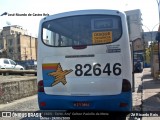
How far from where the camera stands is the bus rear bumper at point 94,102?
7.00 m

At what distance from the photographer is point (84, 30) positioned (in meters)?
7.39

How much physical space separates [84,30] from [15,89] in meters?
6.67

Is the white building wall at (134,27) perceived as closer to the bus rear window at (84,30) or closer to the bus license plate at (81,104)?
the bus rear window at (84,30)

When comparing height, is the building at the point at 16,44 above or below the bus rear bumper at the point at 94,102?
above

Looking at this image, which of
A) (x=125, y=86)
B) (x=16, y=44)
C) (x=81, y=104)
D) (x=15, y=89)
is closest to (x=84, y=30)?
(x=125, y=86)

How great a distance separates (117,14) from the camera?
7223 mm

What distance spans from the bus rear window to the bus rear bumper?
1.26m

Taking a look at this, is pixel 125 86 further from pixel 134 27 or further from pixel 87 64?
pixel 134 27

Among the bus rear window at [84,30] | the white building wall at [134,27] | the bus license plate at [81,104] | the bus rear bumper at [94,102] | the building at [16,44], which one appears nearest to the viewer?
the bus rear bumper at [94,102]

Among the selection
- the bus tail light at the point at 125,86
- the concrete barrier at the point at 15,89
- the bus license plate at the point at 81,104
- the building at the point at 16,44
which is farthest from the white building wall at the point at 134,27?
the building at the point at 16,44

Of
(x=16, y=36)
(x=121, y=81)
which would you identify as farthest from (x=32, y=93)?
(x=16, y=36)

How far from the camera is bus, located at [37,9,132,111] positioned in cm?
705

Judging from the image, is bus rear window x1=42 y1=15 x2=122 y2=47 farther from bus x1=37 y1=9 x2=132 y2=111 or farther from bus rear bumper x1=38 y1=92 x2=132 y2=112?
bus rear bumper x1=38 y1=92 x2=132 y2=112

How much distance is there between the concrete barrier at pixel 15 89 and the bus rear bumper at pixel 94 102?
522 cm
